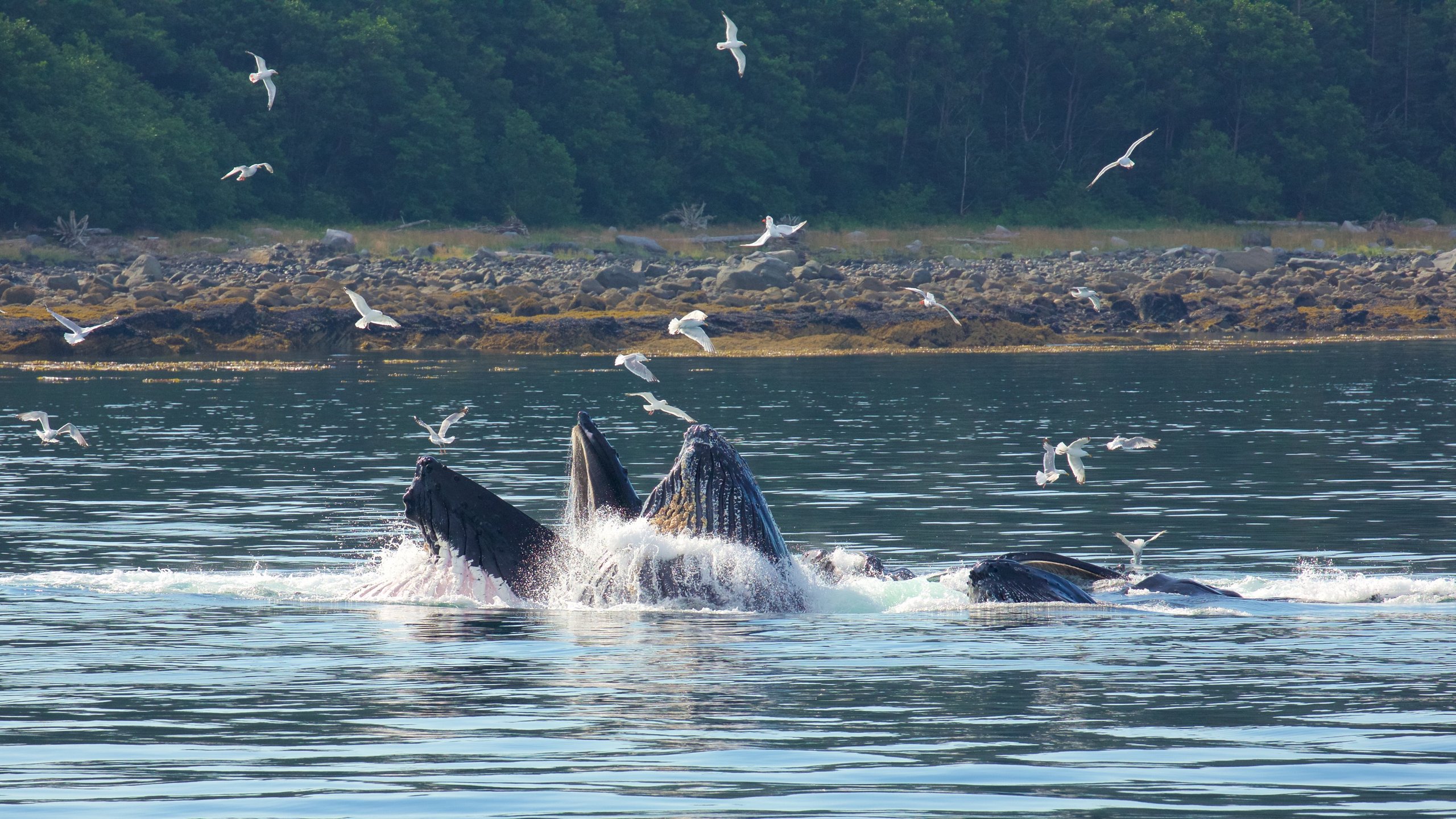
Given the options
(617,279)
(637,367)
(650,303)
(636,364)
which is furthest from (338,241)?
(636,364)

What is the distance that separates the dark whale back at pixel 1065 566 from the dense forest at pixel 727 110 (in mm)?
66630

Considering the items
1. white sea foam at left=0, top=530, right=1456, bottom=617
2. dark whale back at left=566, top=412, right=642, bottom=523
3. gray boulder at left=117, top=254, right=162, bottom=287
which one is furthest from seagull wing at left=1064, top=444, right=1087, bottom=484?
gray boulder at left=117, top=254, right=162, bottom=287

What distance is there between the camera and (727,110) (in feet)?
338

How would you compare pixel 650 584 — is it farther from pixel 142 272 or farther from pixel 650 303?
pixel 142 272

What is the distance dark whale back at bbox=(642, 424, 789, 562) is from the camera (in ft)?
51.8

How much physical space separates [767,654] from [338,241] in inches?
2467

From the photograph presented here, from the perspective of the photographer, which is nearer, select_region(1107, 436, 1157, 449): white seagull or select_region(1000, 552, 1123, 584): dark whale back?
select_region(1000, 552, 1123, 584): dark whale back

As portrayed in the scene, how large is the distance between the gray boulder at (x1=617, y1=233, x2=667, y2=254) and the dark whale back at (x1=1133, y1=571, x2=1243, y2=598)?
66.1 metres

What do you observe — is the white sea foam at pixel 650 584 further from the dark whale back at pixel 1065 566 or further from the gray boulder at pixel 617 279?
the gray boulder at pixel 617 279

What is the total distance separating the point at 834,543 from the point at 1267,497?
6.76 meters

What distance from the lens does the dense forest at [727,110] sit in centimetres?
8262

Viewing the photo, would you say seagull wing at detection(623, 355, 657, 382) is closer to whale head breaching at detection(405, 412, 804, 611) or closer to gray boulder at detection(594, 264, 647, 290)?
whale head breaching at detection(405, 412, 804, 611)


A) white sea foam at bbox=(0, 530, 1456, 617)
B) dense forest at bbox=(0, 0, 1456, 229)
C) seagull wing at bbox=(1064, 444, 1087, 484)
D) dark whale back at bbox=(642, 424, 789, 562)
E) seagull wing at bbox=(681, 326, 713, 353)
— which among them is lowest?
white sea foam at bbox=(0, 530, 1456, 617)

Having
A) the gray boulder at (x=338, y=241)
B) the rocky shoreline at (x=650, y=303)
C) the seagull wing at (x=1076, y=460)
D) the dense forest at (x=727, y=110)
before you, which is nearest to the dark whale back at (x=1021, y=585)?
the seagull wing at (x=1076, y=460)
